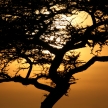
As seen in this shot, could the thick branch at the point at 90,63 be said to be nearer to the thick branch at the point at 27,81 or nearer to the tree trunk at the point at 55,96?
the tree trunk at the point at 55,96

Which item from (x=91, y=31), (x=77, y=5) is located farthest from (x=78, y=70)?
→ (x=77, y=5)

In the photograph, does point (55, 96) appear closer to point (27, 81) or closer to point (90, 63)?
point (27, 81)

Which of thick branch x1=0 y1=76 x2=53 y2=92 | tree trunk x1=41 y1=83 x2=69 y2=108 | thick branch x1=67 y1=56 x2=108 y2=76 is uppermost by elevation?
thick branch x1=67 y1=56 x2=108 y2=76

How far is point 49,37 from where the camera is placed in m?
14.6

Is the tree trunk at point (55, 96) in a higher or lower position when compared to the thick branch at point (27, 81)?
lower

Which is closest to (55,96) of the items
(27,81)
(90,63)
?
(27,81)

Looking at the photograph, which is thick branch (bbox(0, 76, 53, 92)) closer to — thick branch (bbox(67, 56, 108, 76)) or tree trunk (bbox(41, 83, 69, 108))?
tree trunk (bbox(41, 83, 69, 108))

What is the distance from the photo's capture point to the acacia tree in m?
14.0

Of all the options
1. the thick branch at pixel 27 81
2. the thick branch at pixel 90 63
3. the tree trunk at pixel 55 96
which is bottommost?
the tree trunk at pixel 55 96

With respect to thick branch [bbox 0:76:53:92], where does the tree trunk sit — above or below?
below

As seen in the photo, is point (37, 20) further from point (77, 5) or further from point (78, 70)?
point (78, 70)

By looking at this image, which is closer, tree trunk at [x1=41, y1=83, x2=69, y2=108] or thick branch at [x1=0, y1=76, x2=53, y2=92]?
tree trunk at [x1=41, y1=83, x2=69, y2=108]

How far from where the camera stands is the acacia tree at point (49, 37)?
1398 cm

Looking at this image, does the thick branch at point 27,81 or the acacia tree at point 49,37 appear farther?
the thick branch at point 27,81
